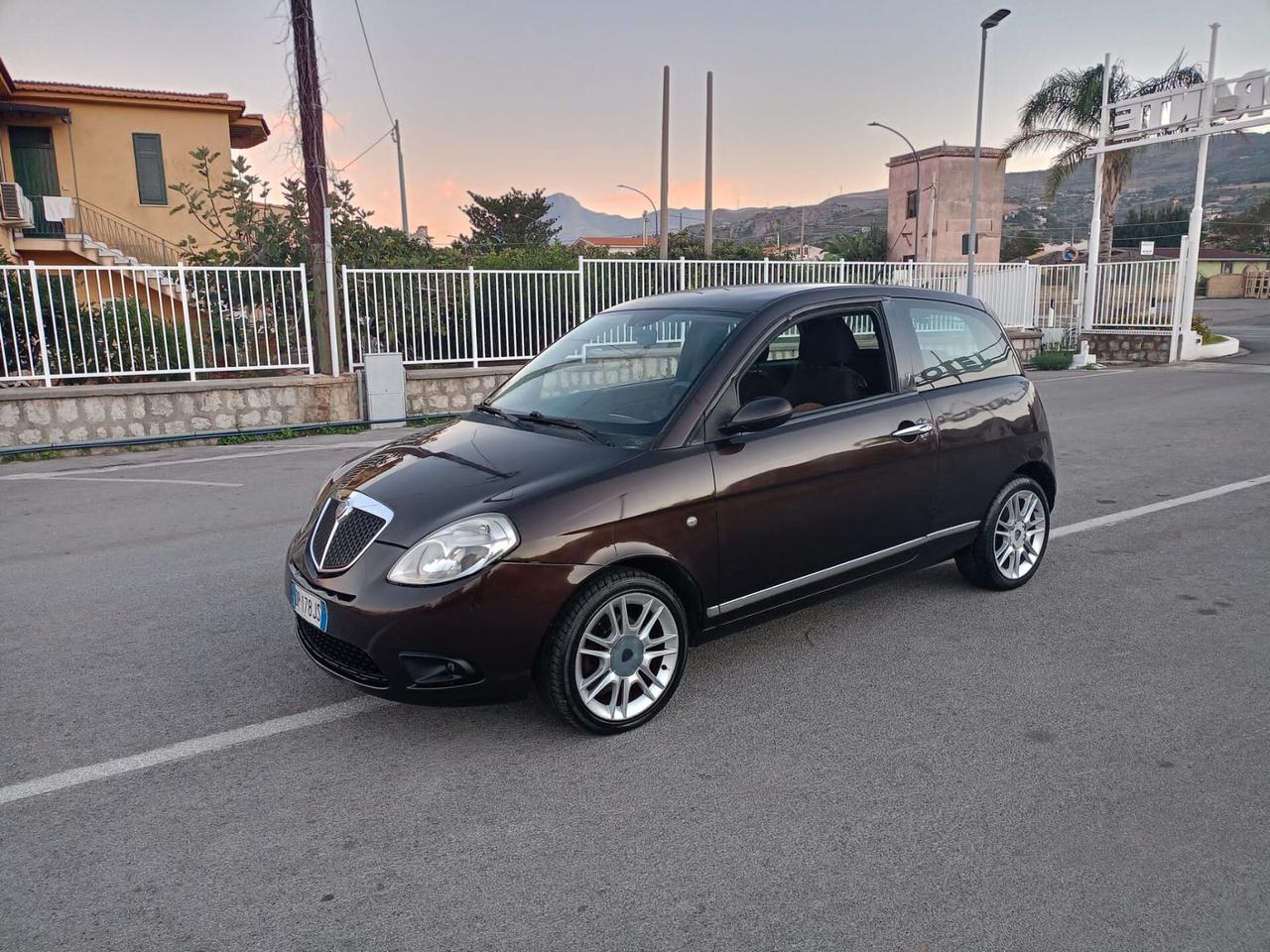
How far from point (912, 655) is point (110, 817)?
3.32m

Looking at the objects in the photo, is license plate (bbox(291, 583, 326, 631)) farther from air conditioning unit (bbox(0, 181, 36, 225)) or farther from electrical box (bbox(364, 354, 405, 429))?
air conditioning unit (bbox(0, 181, 36, 225))

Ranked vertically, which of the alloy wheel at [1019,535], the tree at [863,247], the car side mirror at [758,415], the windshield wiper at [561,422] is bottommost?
the alloy wheel at [1019,535]

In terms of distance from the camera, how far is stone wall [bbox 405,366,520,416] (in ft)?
42.0

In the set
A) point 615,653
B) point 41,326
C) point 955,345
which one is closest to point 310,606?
point 615,653

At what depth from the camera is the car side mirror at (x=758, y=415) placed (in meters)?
3.74

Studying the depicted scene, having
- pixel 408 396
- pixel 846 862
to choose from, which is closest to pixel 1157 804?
pixel 846 862

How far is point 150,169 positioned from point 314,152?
51.6ft

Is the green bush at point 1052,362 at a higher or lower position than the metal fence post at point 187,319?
lower

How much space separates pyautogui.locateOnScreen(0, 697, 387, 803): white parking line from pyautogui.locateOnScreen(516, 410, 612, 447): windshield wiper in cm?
141

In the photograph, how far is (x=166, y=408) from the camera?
36.1ft

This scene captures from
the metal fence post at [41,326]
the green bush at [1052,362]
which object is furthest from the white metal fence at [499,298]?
the green bush at [1052,362]

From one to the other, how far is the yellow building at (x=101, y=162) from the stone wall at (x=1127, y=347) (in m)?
22.2

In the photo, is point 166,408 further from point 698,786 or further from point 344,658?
point 698,786

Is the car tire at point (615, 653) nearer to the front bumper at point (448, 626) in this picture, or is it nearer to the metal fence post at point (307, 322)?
the front bumper at point (448, 626)
